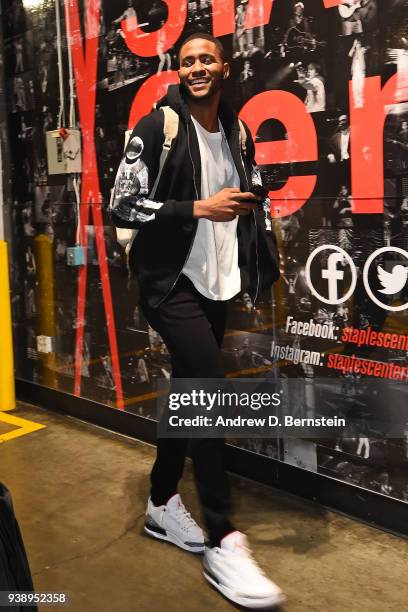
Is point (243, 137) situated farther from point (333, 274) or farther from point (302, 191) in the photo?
point (333, 274)

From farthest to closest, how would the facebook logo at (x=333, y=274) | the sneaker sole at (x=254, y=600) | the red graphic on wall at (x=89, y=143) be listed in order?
the red graphic on wall at (x=89, y=143) < the facebook logo at (x=333, y=274) < the sneaker sole at (x=254, y=600)

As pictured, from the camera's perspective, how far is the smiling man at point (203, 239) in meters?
2.18

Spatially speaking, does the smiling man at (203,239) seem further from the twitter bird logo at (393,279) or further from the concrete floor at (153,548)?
the twitter bird logo at (393,279)

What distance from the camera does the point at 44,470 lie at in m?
3.24

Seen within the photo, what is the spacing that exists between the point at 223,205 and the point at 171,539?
48.4 inches

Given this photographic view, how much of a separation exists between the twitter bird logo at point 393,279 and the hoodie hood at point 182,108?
72 cm

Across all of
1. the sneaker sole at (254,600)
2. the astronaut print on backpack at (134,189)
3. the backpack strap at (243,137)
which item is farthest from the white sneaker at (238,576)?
the backpack strap at (243,137)

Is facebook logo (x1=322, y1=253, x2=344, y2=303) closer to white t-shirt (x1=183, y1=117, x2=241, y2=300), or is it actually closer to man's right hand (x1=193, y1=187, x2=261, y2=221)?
white t-shirt (x1=183, y1=117, x2=241, y2=300)

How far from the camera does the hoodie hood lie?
2299 mm

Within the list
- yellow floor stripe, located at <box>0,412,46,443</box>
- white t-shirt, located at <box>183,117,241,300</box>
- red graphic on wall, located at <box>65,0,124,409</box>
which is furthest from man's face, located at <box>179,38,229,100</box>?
yellow floor stripe, located at <box>0,412,46,443</box>

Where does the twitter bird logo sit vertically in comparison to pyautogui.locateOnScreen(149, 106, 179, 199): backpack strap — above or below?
below

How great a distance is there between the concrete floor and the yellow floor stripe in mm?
386

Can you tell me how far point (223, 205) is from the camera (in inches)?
84.5

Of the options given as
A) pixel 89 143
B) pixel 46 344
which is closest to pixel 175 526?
pixel 46 344
